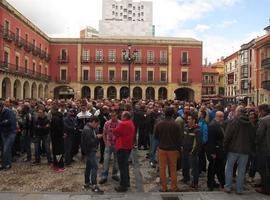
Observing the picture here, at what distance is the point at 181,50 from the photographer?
4900 centimetres

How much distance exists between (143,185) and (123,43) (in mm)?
42116

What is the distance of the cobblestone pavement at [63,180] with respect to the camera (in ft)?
23.3

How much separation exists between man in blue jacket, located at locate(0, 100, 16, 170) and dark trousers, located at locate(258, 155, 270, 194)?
18.7 feet

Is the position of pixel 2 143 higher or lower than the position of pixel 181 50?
lower

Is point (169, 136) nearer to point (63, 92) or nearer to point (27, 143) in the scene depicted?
point (27, 143)

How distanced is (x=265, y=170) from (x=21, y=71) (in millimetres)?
32169

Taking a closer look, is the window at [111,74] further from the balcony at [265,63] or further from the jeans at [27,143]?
the jeans at [27,143]

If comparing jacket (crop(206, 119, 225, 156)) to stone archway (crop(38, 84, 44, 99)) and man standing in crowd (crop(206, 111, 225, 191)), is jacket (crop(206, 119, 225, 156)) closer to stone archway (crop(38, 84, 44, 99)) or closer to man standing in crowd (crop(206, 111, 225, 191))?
man standing in crowd (crop(206, 111, 225, 191))

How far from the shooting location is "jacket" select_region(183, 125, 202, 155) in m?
7.18

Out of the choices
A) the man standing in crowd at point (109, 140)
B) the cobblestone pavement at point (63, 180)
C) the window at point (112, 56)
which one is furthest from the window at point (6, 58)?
the man standing in crowd at point (109, 140)

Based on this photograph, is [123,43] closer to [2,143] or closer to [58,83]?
[58,83]

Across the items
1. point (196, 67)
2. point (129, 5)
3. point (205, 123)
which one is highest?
point (129, 5)

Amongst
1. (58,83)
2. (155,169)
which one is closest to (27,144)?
(155,169)

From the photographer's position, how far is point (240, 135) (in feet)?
21.9
